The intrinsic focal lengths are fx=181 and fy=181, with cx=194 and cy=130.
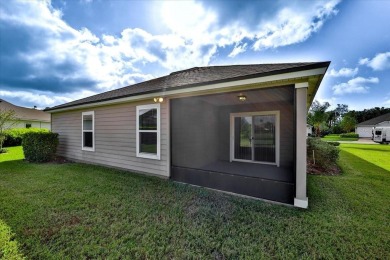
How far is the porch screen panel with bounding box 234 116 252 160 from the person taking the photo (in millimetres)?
7034

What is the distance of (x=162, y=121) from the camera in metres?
5.29

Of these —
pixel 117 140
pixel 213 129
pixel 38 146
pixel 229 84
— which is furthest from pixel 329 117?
pixel 38 146

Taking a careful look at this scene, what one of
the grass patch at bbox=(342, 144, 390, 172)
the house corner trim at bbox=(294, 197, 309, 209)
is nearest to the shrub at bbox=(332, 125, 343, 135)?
the grass patch at bbox=(342, 144, 390, 172)

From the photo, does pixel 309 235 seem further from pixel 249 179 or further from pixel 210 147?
pixel 210 147

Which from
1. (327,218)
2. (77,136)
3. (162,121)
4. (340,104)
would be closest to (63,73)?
(77,136)

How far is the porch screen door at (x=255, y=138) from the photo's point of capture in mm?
6648

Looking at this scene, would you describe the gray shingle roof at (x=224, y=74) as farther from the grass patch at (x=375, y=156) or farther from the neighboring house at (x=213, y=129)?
the grass patch at (x=375, y=156)

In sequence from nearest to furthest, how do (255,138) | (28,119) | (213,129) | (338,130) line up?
(255,138)
(213,129)
(28,119)
(338,130)

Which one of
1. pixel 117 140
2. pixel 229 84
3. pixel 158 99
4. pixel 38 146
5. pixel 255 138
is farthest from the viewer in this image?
pixel 38 146

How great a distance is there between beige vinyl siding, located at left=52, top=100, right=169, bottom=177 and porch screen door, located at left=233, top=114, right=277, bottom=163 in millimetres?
3205

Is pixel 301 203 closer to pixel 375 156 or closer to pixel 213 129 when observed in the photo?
pixel 213 129

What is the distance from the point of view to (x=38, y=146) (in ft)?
25.6

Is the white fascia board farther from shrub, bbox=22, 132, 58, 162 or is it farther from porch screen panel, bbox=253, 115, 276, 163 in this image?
shrub, bbox=22, 132, 58, 162

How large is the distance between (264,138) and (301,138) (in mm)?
3509
